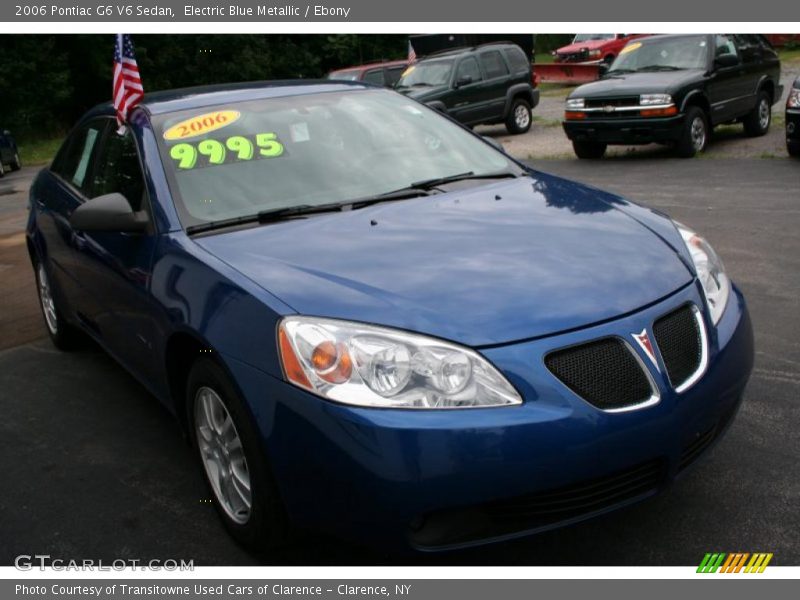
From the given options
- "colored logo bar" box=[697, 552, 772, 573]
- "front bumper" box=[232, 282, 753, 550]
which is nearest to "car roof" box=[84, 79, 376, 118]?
"front bumper" box=[232, 282, 753, 550]

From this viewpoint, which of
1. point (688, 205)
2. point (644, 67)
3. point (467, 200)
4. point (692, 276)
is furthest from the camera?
point (644, 67)

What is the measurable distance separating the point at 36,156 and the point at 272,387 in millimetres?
27861

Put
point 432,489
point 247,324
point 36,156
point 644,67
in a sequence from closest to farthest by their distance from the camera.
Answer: point 432,489 < point 247,324 < point 644,67 < point 36,156

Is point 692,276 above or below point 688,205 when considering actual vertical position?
above

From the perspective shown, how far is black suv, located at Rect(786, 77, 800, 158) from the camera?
11414 millimetres

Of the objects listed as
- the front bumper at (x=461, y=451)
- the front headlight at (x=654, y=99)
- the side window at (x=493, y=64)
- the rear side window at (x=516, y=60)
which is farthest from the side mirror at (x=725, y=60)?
the front bumper at (x=461, y=451)

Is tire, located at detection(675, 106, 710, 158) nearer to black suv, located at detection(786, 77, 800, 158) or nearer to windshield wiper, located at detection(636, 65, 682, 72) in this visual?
windshield wiper, located at detection(636, 65, 682, 72)

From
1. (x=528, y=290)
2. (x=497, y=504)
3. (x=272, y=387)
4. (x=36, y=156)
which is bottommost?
(x=36, y=156)

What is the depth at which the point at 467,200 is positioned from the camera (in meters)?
3.83

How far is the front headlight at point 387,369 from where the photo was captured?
2.63 metres

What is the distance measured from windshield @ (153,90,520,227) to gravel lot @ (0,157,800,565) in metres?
1.18

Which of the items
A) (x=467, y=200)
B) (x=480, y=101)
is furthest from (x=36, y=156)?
(x=467, y=200)

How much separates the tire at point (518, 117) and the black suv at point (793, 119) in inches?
328

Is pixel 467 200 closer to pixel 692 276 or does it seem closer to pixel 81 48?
pixel 692 276
